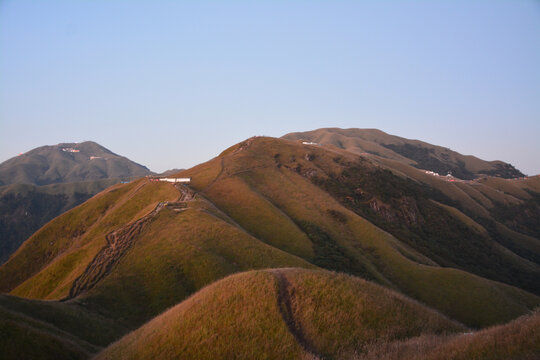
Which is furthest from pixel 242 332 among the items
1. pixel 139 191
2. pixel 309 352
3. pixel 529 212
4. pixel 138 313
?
pixel 529 212

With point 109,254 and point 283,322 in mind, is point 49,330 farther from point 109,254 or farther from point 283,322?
point 109,254

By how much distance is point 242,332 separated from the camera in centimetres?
1466

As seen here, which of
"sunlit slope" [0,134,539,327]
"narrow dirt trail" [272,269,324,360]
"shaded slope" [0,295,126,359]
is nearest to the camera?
"narrow dirt trail" [272,269,324,360]

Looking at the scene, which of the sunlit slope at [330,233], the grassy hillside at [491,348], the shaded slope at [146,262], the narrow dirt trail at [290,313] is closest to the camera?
the grassy hillside at [491,348]

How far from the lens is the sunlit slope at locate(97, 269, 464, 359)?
1402cm

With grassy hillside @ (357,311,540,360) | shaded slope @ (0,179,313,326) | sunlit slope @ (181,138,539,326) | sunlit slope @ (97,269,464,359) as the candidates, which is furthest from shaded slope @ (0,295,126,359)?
sunlit slope @ (181,138,539,326)

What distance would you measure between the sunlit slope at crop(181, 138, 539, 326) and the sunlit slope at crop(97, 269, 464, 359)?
117ft

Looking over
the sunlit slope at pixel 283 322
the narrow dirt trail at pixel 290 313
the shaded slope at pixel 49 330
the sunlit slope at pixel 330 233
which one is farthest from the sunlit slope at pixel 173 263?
the narrow dirt trail at pixel 290 313

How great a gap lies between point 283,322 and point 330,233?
173 feet

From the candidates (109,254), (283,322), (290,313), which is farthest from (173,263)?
(283,322)

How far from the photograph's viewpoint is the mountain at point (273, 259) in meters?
15.8

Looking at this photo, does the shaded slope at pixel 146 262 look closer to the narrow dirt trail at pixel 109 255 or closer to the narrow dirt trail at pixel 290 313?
the narrow dirt trail at pixel 109 255

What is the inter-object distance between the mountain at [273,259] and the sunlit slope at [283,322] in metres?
0.08

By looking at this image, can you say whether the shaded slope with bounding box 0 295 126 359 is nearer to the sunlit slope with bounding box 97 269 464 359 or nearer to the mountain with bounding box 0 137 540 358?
the mountain with bounding box 0 137 540 358
